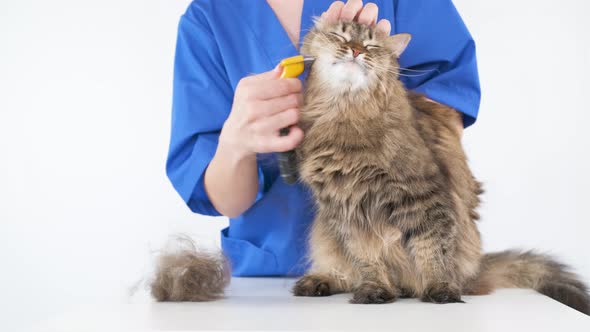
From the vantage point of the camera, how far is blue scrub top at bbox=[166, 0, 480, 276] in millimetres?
1718

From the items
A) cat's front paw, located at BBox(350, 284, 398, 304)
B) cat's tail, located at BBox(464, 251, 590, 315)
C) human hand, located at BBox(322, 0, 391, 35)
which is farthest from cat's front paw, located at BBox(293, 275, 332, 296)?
human hand, located at BBox(322, 0, 391, 35)

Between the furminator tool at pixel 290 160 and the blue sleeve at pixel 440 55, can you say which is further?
the blue sleeve at pixel 440 55

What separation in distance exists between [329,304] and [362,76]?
47 cm

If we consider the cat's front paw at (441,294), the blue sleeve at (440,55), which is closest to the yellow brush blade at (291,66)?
the blue sleeve at (440,55)

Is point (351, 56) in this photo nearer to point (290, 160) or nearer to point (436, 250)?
point (290, 160)

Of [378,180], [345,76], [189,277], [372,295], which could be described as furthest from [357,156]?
[189,277]

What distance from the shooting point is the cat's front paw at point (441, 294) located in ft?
4.22

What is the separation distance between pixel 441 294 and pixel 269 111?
0.51 meters

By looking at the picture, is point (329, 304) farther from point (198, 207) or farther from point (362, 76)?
point (198, 207)

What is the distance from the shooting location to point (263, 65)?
185 cm

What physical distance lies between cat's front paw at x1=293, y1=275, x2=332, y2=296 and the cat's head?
44 centimetres

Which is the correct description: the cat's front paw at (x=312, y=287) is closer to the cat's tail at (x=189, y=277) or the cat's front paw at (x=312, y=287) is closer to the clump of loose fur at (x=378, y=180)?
the clump of loose fur at (x=378, y=180)

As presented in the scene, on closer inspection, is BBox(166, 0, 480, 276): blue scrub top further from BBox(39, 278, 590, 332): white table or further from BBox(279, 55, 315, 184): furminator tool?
BBox(39, 278, 590, 332): white table

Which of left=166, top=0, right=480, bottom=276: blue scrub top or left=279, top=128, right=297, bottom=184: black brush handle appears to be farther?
left=166, top=0, right=480, bottom=276: blue scrub top
